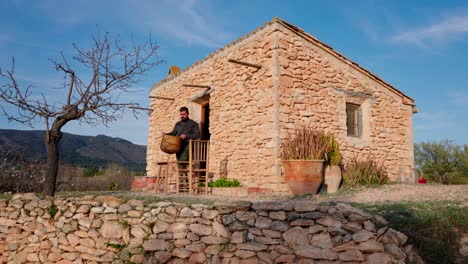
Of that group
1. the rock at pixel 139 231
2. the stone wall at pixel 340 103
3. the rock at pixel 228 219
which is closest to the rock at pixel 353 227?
the rock at pixel 228 219

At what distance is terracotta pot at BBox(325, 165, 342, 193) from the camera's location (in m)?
7.04

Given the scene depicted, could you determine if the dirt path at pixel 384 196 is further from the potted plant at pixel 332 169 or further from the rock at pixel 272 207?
the rock at pixel 272 207

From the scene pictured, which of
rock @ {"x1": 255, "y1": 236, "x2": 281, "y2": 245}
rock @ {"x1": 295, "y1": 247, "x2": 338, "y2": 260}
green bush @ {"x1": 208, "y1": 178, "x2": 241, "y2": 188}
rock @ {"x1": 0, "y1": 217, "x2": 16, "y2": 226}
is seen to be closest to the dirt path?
rock @ {"x1": 255, "y1": 236, "x2": 281, "y2": 245}

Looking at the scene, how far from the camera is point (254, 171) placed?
7.39 metres

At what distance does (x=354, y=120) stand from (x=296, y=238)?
18.0 ft

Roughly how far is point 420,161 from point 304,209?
1403 cm

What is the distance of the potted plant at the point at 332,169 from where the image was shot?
7.05m

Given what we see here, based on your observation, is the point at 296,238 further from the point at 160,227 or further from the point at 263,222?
the point at 160,227

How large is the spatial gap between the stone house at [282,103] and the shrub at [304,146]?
0.54 ft

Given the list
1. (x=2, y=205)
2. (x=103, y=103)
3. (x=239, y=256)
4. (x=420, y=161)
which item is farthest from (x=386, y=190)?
(x=420, y=161)

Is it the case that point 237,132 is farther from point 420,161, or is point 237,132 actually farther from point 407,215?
point 420,161

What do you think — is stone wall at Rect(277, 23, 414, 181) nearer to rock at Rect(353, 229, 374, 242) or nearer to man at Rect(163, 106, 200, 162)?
man at Rect(163, 106, 200, 162)

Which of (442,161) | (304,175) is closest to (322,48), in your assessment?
(304,175)

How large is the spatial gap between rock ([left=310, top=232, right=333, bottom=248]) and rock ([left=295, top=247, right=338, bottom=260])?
0.06m
